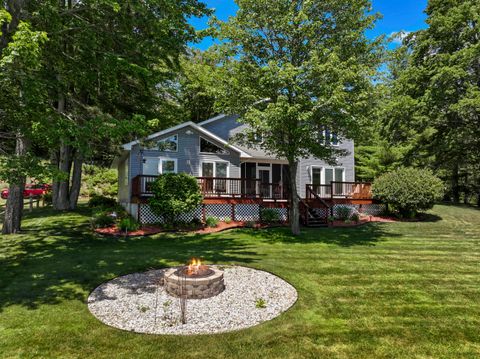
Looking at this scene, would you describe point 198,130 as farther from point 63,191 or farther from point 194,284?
point 194,284

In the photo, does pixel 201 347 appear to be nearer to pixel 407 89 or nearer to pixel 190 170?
pixel 190 170

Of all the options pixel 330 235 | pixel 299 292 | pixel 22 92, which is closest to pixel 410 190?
pixel 330 235

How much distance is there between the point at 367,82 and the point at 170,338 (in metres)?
11.7

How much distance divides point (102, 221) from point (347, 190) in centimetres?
1572

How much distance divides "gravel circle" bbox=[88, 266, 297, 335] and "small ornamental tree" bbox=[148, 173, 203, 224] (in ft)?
23.3

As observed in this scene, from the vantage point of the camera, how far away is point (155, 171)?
57.9 ft

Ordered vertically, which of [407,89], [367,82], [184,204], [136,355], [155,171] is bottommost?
[136,355]

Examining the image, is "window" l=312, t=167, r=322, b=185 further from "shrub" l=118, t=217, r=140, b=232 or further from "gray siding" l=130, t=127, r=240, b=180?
"shrub" l=118, t=217, r=140, b=232

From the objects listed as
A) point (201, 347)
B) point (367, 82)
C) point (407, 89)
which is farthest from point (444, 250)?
point (407, 89)

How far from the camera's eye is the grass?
4438mm

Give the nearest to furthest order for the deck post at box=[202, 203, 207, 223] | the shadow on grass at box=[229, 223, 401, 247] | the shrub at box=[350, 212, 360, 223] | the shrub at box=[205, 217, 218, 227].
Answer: the shadow on grass at box=[229, 223, 401, 247], the shrub at box=[205, 217, 218, 227], the deck post at box=[202, 203, 207, 223], the shrub at box=[350, 212, 360, 223]

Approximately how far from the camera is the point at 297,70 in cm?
1167

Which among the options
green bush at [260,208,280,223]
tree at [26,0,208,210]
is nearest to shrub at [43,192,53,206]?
tree at [26,0,208,210]

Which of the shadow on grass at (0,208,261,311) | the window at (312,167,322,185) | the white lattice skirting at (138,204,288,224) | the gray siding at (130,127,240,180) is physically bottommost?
the shadow on grass at (0,208,261,311)
